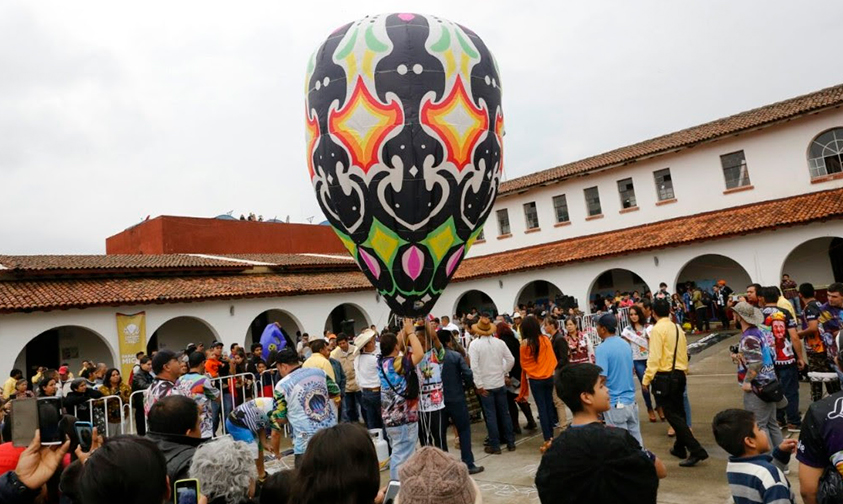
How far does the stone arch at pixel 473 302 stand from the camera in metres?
25.4

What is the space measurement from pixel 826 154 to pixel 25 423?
21444 millimetres

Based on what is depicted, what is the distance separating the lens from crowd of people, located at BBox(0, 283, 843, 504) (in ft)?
6.48

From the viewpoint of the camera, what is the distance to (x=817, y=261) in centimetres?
1728

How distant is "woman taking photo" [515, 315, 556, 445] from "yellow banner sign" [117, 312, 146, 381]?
43.0 ft

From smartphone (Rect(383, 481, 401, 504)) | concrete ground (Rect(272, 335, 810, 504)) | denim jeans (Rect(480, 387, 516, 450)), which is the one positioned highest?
smartphone (Rect(383, 481, 401, 504))

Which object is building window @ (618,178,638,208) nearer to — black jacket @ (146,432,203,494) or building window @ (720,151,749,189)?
building window @ (720,151,749,189)

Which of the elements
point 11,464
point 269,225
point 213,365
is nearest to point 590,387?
point 11,464

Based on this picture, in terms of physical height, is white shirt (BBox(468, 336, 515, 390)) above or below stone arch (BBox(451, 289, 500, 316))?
below

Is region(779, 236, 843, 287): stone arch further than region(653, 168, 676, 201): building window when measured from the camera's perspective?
No

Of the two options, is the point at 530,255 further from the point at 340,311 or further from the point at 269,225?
the point at 269,225

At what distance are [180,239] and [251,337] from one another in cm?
643

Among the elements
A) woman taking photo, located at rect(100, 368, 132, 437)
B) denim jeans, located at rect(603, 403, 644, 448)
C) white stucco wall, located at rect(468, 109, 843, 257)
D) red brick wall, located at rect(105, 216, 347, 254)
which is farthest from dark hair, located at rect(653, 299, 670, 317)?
red brick wall, located at rect(105, 216, 347, 254)

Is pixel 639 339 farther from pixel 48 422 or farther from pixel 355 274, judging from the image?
pixel 355 274

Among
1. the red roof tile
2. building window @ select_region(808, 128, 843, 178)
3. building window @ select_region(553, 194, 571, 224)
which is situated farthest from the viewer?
building window @ select_region(553, 194, 571, 224)
